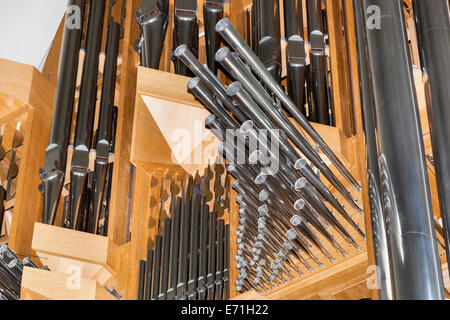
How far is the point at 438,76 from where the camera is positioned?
3367 mm

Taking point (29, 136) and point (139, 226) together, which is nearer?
point (139, 226)

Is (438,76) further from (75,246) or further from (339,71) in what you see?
(75,246)

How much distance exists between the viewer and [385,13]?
347 cm

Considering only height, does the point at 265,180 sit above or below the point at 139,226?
below

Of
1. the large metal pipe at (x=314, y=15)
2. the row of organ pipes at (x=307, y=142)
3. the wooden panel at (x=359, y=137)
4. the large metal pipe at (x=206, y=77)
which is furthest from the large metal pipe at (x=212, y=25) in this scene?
the large metal pipe at (x=206, y=77)

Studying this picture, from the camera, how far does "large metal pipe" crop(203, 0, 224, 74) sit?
465cm

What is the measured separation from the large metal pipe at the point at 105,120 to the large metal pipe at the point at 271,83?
1777 millimetres

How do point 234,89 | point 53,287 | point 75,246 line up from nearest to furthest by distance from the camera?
1. point 234,89
2. point 53,287
3. point 75,246

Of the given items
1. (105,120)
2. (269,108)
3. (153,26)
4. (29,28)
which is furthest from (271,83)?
(29,28)

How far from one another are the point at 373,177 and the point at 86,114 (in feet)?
8.68

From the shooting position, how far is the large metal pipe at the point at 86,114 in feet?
16.0
